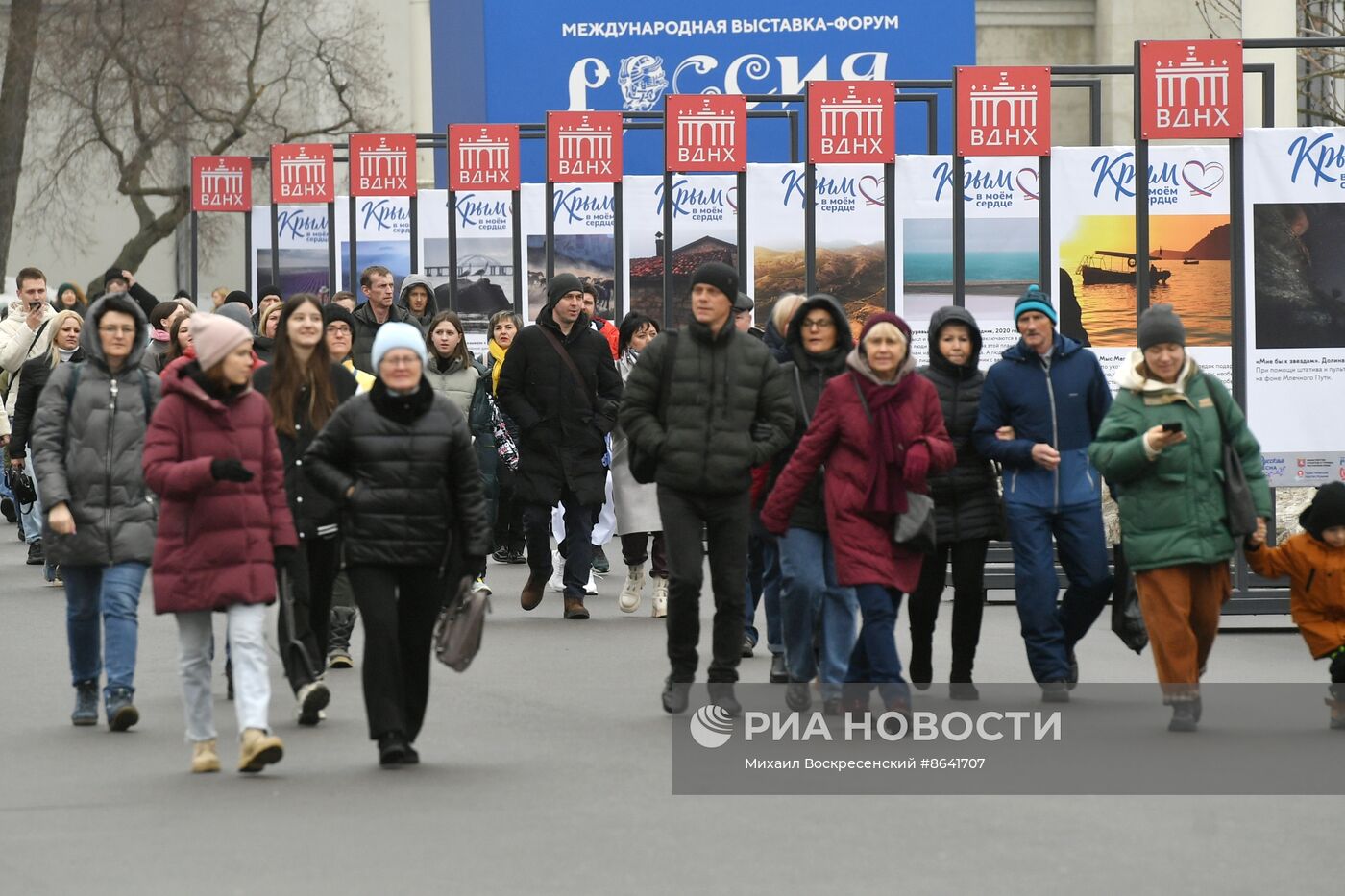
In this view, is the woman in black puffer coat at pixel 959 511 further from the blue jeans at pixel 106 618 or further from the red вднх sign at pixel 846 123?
the red вднх sign at pixel 846 123

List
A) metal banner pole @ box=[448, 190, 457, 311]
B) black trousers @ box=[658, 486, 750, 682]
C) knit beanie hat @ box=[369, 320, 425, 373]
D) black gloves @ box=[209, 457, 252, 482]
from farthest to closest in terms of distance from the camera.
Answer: metal banner pole @ box=[448, 190, 457, 311]
black trousers @ box=[658, 486, 750, 682]
knit beanie hat @ box=[369, 320, 425, 373]
black gloves @ box=[209, 457, 252, 482]

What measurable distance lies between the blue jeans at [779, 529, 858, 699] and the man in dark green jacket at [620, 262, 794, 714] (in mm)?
200

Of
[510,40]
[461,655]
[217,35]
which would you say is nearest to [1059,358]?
[461,655]

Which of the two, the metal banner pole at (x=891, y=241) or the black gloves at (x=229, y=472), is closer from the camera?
the black gloves at (x=229, y=472)

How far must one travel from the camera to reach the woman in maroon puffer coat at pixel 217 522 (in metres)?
8.62

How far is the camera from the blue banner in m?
46.0

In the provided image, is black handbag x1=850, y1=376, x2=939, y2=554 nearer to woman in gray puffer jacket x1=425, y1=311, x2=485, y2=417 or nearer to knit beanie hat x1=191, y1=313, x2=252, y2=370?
knit beanie hat x1=191, y1=313, x2=252, y2=370

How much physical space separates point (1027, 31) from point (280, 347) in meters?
48.9

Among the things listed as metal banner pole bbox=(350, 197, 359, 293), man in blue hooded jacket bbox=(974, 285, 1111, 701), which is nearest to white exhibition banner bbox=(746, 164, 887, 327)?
metal banner pole bbox=(350, 197, 359, 293)

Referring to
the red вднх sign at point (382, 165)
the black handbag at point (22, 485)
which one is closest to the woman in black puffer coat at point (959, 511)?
the black handbag at point (22, 485)

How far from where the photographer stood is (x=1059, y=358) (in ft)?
34.9

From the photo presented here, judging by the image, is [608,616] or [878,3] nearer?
[608,616]

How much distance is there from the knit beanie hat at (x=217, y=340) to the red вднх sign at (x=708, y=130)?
41.0ft

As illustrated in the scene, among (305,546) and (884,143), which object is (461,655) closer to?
(305,546)
